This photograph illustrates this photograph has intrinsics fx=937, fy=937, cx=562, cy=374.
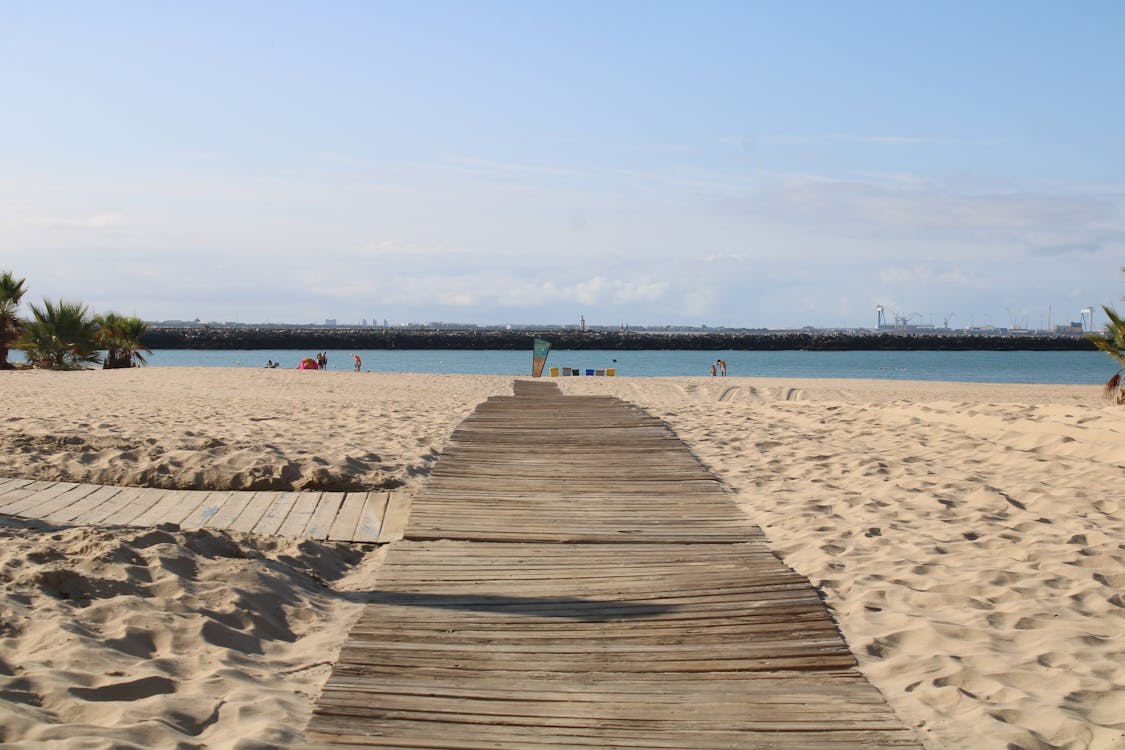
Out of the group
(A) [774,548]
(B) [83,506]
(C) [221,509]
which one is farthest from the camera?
(C) [221,509]

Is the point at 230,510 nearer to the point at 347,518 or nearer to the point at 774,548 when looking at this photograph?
the point at 347,518

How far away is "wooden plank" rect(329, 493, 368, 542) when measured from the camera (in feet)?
18.5

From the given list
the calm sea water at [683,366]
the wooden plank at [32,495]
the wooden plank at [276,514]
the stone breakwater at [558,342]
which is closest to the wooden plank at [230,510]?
the wooden plank at [276,514]

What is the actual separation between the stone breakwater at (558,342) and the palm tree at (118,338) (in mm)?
55267

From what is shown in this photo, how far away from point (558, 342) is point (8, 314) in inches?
2670

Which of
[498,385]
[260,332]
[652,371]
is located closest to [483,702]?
[498,385]

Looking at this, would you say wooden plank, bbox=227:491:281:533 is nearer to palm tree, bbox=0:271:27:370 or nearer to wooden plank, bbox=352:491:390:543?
wooden plank, bbox=352:491:390:543

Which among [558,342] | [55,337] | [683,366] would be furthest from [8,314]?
[558,342]

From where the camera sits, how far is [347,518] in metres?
6.06

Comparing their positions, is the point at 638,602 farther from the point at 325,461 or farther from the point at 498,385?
the point at 498,385

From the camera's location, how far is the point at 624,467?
7910 millimetres

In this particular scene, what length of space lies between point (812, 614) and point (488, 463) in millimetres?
4307

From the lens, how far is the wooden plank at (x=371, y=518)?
567 centimetres

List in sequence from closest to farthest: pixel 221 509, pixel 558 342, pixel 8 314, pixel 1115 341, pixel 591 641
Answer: pixel 591 641
pixel 221 509
pixel 1115 341
pixel 8 314
pixel 558 342
